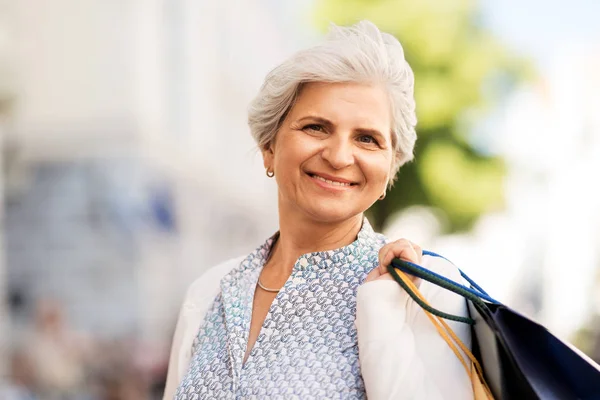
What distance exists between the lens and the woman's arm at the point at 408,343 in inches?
73.4

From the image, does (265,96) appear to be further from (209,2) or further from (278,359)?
(209,2)

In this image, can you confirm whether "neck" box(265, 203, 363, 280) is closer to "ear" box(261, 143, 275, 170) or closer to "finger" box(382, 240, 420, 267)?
"ear" box(261, 143, 275, 170)

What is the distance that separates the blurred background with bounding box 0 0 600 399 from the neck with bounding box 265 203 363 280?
5463 millimetres

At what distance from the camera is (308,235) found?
2.35 meters

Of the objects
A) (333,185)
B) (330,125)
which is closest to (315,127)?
(330,125)

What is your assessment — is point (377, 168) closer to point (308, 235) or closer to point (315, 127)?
point (315, 127)

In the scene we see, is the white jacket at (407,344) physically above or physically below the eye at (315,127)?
below

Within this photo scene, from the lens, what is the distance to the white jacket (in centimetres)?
186

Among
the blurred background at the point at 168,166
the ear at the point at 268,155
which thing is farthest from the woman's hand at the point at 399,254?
the blurred background at the point at 168,166

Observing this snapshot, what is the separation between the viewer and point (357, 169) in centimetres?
218

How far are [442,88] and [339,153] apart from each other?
50.5ft

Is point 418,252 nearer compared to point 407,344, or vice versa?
point 407,344

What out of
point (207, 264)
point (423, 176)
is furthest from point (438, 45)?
point (207, 264)

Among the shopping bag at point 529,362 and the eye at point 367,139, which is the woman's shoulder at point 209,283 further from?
the shopping bag at point 529,362
